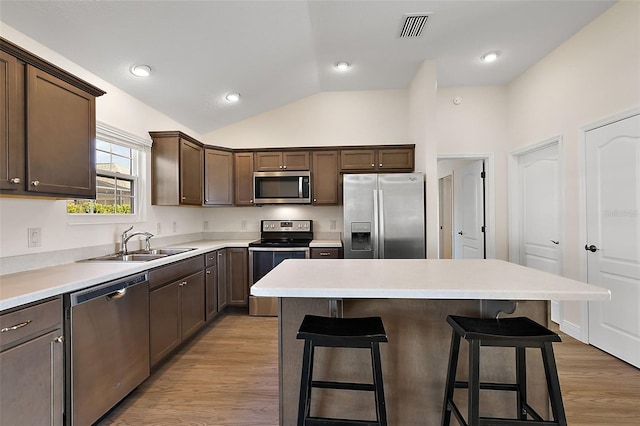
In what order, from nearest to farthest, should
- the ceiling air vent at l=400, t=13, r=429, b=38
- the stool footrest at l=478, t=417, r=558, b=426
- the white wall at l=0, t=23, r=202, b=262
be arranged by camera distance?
the stool footrest at l=478, t=417, r=558, b=426 < the white wall at l=0, t=23, r=202, b=262 < the ceiling air vent at l=400, t=13, r=429, b=38

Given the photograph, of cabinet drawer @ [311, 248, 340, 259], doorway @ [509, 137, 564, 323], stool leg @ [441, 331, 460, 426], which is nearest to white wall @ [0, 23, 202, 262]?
cabinet drawer @ [311, 248, 340, 259]

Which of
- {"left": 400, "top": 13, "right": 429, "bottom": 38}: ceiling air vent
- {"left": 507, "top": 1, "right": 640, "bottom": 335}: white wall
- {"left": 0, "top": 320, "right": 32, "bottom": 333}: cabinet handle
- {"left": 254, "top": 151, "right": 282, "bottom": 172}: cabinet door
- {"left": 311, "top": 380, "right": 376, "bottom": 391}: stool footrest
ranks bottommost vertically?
{"left": 311, "top": 380, "right": 376, "bottom": 391}: stool footrest

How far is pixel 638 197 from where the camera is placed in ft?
7.58

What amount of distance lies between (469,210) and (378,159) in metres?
1.69

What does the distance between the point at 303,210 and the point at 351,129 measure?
1.38 meters

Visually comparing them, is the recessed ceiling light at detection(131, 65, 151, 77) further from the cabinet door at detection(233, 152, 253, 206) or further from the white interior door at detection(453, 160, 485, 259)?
the white interior door at detection(453, 160, 485, 259)

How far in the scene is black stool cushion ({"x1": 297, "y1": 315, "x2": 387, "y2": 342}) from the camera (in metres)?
1.29

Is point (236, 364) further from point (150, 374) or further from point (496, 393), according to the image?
point (496, 393)

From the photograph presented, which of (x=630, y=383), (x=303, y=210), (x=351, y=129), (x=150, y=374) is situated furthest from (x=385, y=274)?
(x=351, y=129)

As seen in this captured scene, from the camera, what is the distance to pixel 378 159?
3.91m

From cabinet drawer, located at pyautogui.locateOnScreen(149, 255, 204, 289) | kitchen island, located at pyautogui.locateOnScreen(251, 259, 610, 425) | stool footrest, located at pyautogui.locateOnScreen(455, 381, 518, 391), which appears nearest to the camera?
stool footrest, located at pyautogui.locateOnScreen(455, 381, 518, 391)

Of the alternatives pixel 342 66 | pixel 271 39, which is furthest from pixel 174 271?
pixel 342 66

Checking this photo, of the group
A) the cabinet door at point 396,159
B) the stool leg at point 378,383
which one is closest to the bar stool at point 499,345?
the stool leg at point 378,383

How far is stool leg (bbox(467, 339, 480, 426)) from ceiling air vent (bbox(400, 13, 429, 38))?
264 cm
